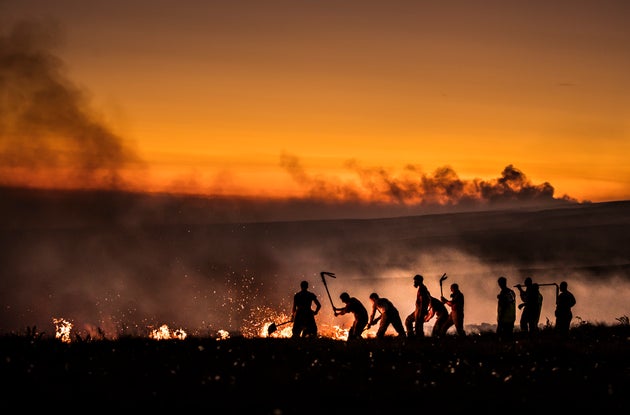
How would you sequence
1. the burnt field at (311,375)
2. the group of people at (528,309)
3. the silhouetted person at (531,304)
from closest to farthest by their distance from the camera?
the burnt field at (311,375) < the group of people at (528,309) < the silhouetted person at (531,304)

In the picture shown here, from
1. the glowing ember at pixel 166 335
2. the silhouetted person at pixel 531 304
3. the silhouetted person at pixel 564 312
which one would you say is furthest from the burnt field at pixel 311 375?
the silhouetted person at pixel 531 304

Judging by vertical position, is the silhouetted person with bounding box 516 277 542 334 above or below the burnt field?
above

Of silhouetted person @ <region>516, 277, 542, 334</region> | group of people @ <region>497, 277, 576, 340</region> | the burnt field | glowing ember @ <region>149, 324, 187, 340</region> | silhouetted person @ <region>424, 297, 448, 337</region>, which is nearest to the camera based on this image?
the burnt field

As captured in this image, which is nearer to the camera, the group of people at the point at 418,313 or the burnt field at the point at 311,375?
the burnt field at the point at 311,375

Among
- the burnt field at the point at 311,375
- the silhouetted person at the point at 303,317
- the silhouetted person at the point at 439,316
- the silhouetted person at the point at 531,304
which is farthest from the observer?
the silhouetted person at the point at 531,304

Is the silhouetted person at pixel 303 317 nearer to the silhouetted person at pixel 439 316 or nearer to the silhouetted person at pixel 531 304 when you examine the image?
the silhouetted person at pixel 439 316

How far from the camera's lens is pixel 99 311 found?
91.4m

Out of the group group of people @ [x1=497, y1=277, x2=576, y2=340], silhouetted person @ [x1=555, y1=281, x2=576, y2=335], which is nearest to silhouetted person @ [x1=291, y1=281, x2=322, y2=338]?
group of people @ [x1=497, y1=277, x2=576, y2=340]

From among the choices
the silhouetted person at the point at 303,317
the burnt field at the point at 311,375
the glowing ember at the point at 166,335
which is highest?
the silhouetted person at the point at 303,317

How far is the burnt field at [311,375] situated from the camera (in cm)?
1346

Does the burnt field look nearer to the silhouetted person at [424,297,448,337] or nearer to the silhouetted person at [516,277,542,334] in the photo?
the silhouetted person at [424,297,448,337]

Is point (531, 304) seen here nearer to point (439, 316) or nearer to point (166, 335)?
point (439, 316)

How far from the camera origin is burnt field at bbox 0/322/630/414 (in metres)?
13.5

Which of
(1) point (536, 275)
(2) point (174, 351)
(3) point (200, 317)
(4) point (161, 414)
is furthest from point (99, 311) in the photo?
(4) point (161, 414)
